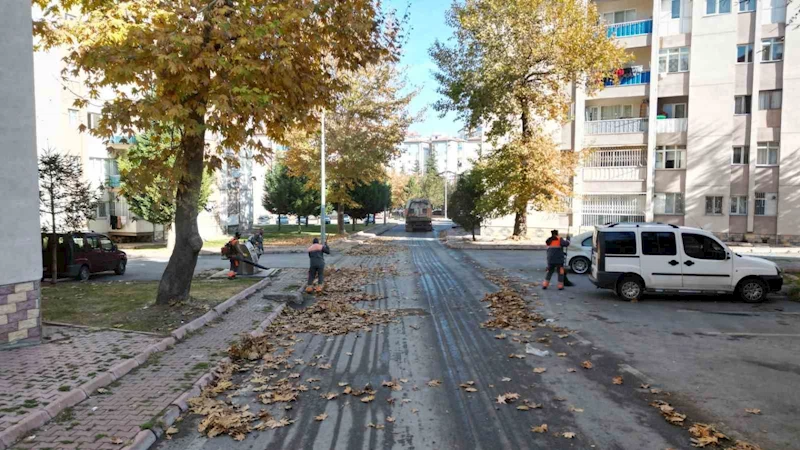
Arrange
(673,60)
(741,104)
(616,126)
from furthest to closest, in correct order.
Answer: (616,126) → (673,60) → (741,104)

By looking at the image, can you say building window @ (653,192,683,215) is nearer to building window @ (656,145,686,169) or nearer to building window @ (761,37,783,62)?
building window @ (656,145,686,169)

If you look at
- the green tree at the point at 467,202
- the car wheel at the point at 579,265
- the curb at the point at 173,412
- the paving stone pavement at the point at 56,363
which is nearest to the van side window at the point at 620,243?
the car wheel at the point at 579,265

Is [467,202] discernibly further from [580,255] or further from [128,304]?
[128,304]

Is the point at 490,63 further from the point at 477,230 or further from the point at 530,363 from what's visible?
the point at 530,363

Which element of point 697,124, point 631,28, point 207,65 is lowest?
point 207,65

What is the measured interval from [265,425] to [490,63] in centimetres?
2388

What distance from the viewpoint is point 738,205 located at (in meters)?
29.5

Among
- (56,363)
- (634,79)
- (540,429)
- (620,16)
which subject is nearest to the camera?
(540,429)

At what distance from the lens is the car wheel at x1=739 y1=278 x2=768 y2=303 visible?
38.4 ft

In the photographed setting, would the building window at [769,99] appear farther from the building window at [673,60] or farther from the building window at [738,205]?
the building window at [738,205]

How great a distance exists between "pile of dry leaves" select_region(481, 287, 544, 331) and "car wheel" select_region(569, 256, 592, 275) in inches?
204

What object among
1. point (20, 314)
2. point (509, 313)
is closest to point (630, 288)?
point (509, 313)

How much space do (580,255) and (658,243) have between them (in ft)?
17.4

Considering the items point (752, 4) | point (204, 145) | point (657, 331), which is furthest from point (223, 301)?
point (752, 4)
